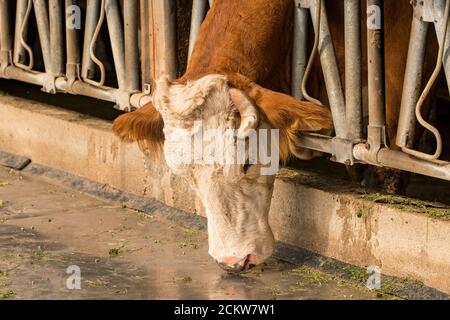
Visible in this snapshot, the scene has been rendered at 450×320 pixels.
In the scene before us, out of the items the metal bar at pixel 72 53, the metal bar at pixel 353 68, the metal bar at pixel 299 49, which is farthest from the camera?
the metal bar at pixel 72 53

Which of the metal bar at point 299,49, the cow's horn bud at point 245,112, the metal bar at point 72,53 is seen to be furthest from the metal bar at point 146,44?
the cow's horn bud at point 245,112

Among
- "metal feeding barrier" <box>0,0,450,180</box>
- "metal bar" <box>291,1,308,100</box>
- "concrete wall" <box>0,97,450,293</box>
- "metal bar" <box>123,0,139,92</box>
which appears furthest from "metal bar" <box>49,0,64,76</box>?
"metal bar" <box>291,1,308,100</box>

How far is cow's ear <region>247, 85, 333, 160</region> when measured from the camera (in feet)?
21.0

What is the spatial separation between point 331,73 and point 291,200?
779 mm

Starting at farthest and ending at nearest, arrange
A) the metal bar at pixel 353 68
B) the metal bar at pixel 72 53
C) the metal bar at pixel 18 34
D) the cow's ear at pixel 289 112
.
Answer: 1. the metal bar at pixel 18 34
2. the metal bar at pixel 72 53
3. the metal bar at pixel 353 68
4. the cow's ear at pixel 289 112

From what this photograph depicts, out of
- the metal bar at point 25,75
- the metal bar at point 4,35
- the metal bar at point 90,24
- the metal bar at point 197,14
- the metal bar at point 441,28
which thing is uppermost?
the metal bar at point 441,28

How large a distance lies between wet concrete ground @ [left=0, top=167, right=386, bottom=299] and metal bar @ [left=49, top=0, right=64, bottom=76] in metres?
1.01

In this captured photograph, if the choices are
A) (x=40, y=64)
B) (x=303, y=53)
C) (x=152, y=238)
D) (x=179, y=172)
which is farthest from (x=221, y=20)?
(x=40, y=64)

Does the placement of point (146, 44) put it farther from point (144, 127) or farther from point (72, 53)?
point (144, 127)

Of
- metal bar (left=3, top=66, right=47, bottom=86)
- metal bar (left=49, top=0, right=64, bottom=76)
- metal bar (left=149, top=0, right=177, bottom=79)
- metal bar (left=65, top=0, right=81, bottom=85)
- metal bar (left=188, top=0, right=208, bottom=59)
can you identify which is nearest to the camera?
metal bar (left=188, top=0, right=208, bottom=59)

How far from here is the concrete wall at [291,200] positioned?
245 inches

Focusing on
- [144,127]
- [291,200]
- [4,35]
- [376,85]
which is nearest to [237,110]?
[144,127]

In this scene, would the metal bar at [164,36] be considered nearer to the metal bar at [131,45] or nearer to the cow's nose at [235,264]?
the metal bar at [131,45]

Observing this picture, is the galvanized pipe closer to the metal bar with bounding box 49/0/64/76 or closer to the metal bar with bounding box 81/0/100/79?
the metal bar with bounding box 81/0/100/79
